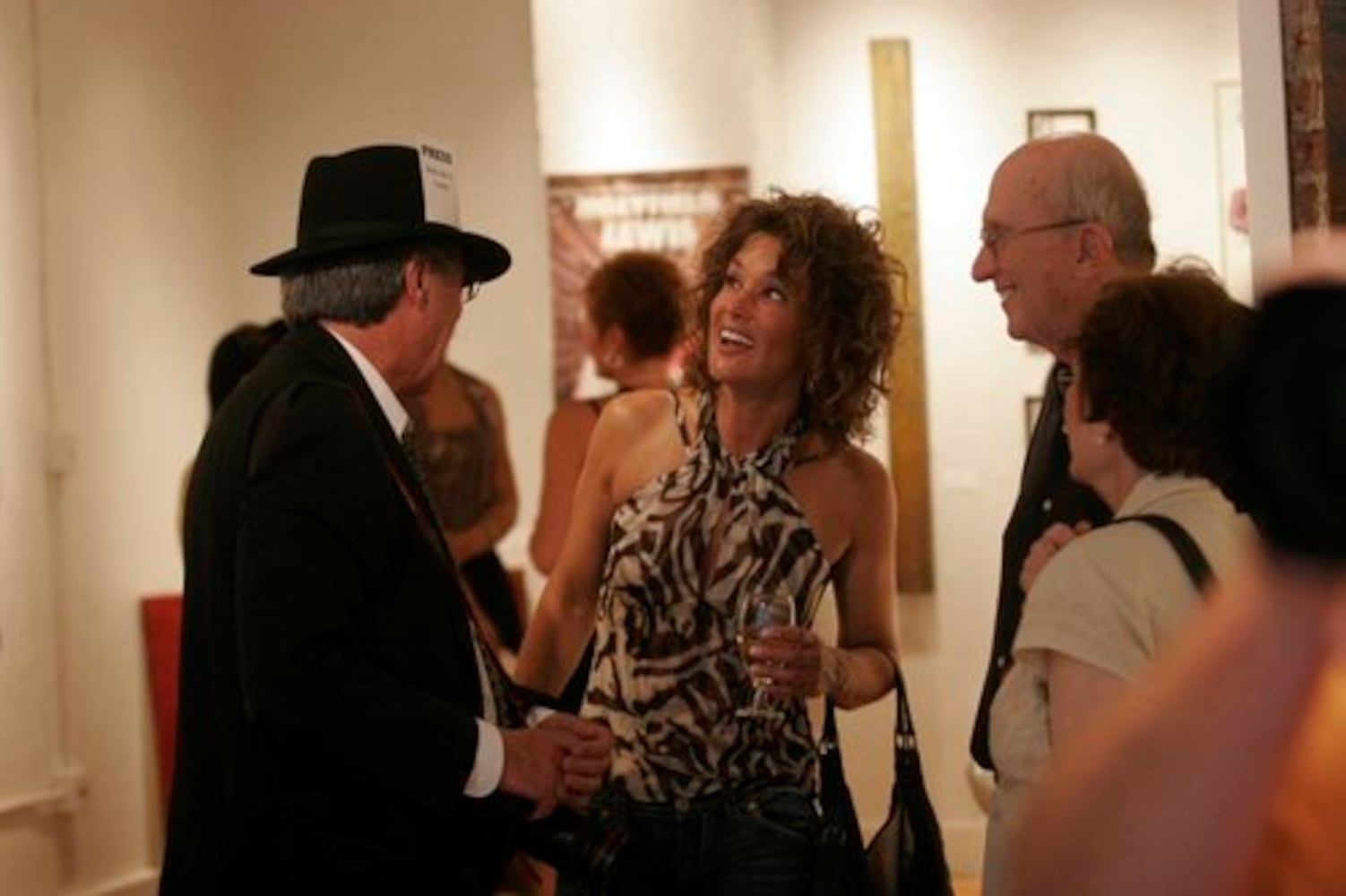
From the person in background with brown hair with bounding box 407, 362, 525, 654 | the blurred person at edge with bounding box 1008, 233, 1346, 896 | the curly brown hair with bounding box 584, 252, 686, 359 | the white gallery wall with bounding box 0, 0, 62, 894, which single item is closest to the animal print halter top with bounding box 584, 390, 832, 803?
the curly brown hair with bounding box 584, 252, 686, 359

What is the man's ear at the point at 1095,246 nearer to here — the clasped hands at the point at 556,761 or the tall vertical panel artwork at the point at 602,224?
the clasped hands at the point at 556,761

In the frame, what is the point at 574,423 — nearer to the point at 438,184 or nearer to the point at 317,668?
the point at 438,184

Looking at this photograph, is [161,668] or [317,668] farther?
[161,668]

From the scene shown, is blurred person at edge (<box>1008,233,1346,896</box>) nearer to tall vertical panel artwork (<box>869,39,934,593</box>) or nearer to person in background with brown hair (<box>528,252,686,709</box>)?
person in background with brown hair (<box>528,252,686,709</box>)

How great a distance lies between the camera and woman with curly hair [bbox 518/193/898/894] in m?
3.23

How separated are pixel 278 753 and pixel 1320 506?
82.5 inches

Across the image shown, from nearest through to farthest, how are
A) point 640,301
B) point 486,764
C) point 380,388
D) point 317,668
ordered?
point 317,668 < point 486,764 < point 380,388 < point 640,301

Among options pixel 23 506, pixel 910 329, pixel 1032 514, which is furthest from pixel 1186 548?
pixel 910 329

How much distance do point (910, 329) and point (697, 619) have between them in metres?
3.41

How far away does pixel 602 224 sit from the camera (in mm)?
6785

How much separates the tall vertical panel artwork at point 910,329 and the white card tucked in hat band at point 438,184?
11.2 feet

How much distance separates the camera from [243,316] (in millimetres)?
6953

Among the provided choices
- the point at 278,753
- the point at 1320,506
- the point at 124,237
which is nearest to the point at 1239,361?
the point at 1320,506

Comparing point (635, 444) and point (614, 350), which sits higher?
point (614, 350)
